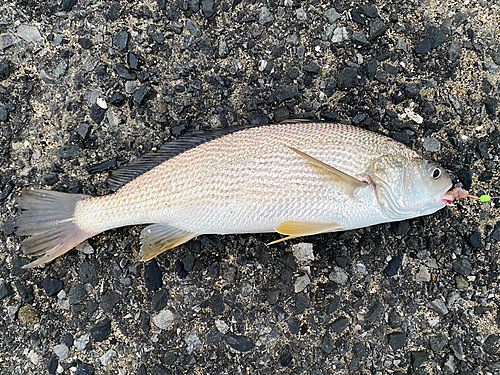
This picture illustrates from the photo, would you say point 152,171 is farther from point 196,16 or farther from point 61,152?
point 196,16

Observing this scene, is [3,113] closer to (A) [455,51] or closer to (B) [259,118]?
(B) [259,118]

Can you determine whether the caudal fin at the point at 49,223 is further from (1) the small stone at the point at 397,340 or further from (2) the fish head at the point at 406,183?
(1) the small stone at the point at 397,340

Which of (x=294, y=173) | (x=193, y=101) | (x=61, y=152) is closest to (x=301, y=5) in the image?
(x=193, y=101)

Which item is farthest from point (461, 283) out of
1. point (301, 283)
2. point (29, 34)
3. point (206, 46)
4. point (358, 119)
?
point (29, 34)

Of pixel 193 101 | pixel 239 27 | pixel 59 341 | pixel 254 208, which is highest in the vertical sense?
pixel 239 27

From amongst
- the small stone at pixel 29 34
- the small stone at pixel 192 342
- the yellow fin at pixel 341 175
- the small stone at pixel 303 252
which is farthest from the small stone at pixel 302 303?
the small stone at pixel 29 34
